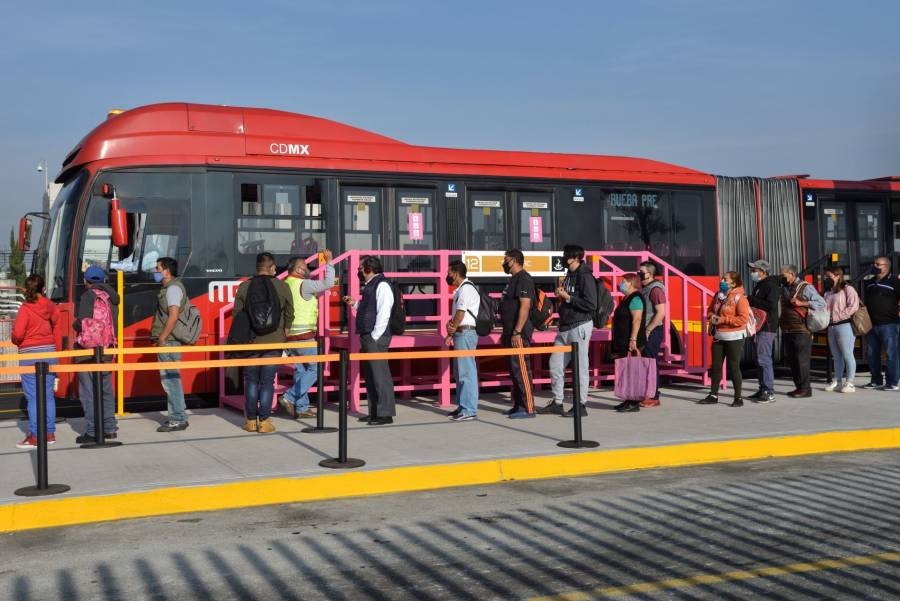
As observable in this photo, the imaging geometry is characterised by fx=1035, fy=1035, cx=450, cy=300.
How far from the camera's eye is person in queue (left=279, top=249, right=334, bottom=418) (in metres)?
11.6

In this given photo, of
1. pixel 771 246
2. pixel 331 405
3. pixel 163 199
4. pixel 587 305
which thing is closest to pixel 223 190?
pixel 163 199

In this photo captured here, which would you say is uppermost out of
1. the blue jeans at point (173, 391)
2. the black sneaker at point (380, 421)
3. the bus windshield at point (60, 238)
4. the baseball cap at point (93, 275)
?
the bus windshield at point (60, 238)

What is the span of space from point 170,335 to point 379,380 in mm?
2309

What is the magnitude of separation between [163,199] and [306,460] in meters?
5.46

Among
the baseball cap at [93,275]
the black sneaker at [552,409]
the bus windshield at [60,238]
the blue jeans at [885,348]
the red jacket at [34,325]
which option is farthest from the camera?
the blue jeans at [885,348]

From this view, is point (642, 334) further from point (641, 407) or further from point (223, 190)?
point (223, 190)

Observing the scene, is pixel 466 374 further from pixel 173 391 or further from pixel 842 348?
pixel 842 348

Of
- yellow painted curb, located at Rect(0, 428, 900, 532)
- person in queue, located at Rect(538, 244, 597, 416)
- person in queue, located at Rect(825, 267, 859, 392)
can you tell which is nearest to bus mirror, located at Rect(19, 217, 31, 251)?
person in queue, located at Rect(538, 244, 597, 416)

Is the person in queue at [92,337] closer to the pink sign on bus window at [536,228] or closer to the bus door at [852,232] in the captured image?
the pink sign on bus window at [536,228]

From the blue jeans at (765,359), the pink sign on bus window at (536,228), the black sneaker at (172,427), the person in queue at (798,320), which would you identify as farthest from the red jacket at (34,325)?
the person in queue at (798,320)

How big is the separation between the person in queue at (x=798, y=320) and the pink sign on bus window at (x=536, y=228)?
3396 mm

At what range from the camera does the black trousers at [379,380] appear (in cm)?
1120

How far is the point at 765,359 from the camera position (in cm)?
1331

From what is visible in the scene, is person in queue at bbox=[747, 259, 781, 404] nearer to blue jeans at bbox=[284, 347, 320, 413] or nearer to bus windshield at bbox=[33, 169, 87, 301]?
blue jeans at bbox=[284, 347, 320, 413]
